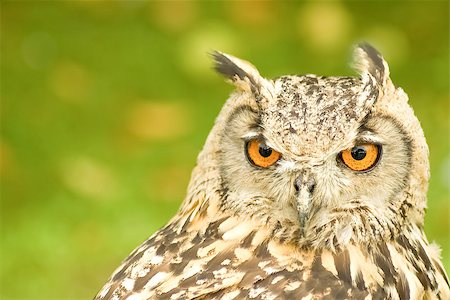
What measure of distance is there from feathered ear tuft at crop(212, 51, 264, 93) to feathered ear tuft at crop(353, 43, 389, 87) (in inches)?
10.6

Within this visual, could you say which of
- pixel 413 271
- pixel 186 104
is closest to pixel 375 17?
pixel 186 104

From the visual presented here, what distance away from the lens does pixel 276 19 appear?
6.54 m

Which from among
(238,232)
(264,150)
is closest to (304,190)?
(264,150)

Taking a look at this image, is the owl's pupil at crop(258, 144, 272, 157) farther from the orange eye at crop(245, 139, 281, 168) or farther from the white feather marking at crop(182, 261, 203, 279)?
the white feather marking at crop(182, 261, 203, 279)

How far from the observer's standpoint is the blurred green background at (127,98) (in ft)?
17.4

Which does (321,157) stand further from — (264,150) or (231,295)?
(231,295)

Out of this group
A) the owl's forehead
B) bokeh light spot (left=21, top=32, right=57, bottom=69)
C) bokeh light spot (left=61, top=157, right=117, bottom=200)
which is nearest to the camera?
the owl's forehead

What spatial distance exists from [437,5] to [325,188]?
433 cm

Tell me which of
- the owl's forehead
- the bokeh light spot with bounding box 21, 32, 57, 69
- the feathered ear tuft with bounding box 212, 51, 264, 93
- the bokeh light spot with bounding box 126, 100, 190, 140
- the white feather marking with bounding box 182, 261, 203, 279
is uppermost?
the bokeh light spot with bounding box 21, 32, 57, 69

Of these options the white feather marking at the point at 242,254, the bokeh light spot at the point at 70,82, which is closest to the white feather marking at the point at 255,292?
the white feather marking at the point at 242,254

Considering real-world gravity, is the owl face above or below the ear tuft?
below

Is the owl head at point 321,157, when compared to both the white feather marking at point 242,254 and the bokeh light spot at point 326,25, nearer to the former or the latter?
the white feather marking at point 242,254

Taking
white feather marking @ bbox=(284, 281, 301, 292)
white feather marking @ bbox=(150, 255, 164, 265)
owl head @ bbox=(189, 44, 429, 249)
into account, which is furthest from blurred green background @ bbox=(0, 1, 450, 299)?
white feather marking @ bbox=(284, 281, 301, 292)

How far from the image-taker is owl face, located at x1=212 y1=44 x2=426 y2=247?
2410mm
